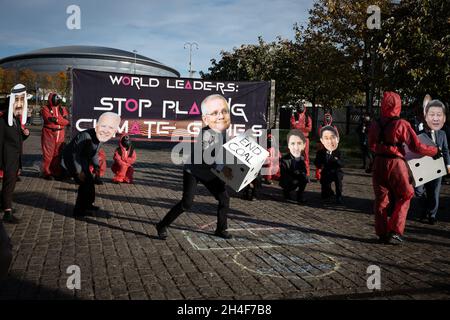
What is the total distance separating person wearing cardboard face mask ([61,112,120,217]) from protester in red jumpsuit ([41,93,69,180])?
4043 mm

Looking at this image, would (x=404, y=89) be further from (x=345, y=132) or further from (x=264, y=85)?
(x=345, y=132)

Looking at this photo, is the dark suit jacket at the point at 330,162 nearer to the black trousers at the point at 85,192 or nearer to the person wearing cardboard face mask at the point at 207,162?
the person wearing cardboard face mask at the point at 207,162

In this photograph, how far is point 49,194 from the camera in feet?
28.0

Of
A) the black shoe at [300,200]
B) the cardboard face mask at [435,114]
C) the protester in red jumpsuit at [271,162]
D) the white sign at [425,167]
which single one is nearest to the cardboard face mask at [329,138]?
the black shoe at [300,200]

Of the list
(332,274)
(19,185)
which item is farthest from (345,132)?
(332,274)

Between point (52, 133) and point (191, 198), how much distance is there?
6.24 m

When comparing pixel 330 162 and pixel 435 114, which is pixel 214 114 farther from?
A: pixel 330 162

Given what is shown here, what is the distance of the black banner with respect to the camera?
33.5 feet

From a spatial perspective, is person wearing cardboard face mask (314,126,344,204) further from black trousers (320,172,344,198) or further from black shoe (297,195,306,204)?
black shoe (297,195,306,204)

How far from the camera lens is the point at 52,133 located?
10.1 meters

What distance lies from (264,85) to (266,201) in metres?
4.05

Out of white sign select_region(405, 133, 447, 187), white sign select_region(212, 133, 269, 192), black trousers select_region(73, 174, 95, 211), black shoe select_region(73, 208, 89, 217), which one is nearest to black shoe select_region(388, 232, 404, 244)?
white sign select_region(405, 133, 447, 187)

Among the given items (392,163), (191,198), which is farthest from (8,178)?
(392,163)

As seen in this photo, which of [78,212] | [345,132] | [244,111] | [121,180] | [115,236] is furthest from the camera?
[345,132]
